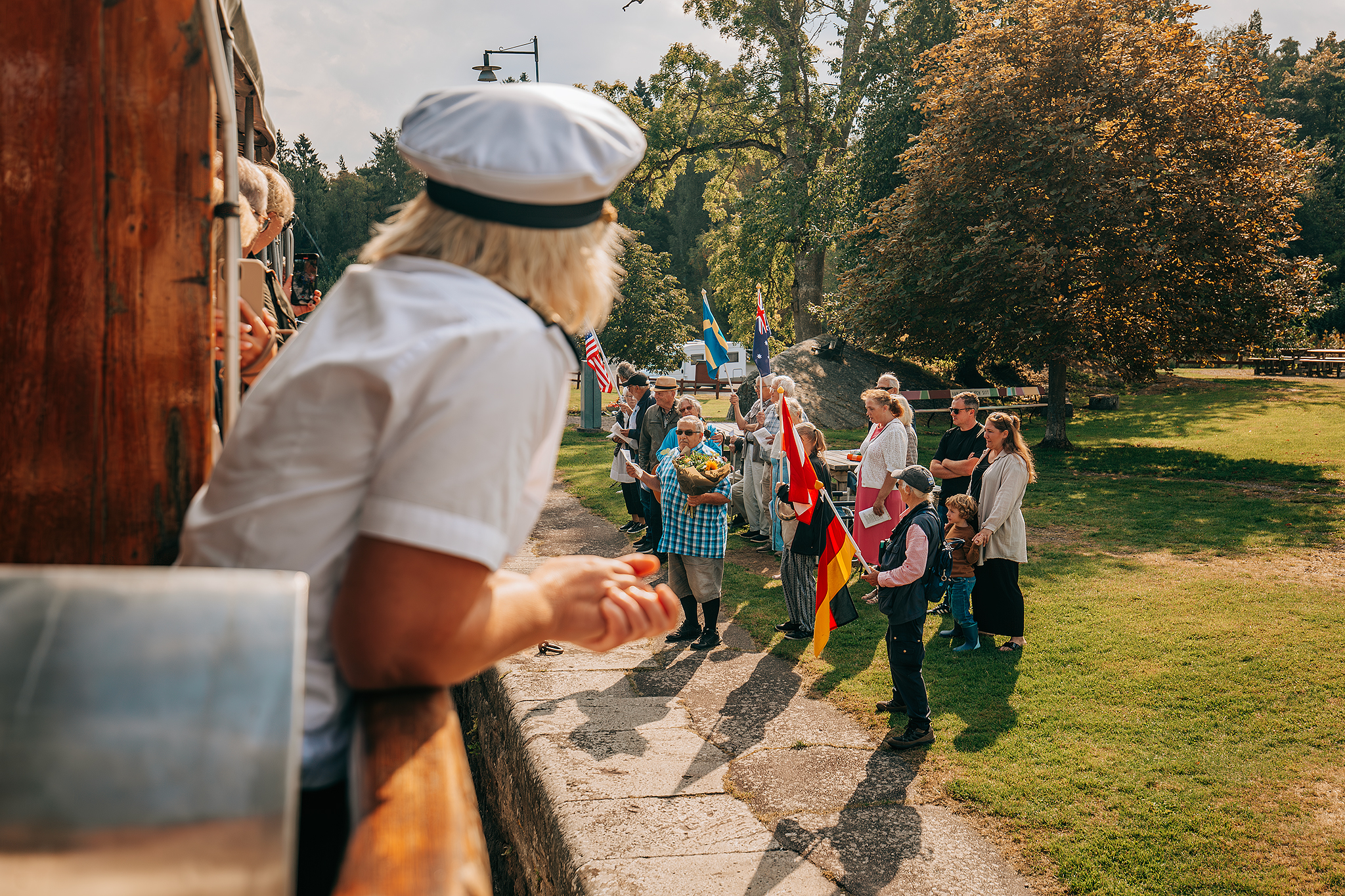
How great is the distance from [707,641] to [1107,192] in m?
14.1

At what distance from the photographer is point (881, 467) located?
28.3 feet

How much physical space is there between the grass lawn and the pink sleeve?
107cm

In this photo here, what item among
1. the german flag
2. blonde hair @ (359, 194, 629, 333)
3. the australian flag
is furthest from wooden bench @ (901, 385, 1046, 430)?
blonde hair @ (359, 194, 629, 333)

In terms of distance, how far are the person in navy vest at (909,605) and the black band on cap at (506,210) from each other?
517 centimetres

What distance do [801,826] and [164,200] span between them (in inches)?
173

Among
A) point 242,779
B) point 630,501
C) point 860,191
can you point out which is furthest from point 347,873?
point 860,191

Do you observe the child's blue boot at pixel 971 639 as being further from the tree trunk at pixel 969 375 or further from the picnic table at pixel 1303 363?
the picnic table at pixel 1303 363

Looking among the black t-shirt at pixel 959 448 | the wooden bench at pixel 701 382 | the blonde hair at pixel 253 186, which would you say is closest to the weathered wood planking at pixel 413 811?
the blonde hair at pixel 253 186

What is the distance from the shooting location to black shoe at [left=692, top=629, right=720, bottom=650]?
25.7ft

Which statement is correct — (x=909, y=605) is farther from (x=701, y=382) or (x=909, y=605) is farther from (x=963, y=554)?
(x=701, y=382)

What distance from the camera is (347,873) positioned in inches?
30.3

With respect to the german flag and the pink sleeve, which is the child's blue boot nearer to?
the german flag

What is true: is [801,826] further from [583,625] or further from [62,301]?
[62,301]

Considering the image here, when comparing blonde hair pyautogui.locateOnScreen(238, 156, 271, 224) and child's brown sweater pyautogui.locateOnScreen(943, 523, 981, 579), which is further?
child's brown sweater pyautogui.locateOnScreen(943, 523, 981, 579)
